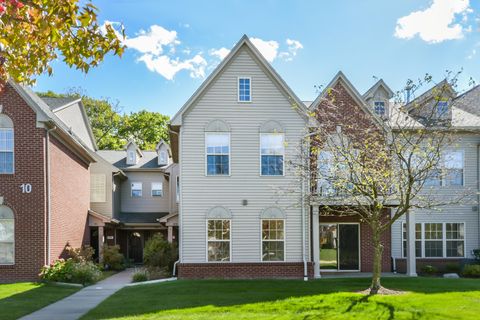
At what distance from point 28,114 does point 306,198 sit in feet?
37.7

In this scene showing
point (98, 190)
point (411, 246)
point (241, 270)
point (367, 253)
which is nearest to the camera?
point (241, 270)

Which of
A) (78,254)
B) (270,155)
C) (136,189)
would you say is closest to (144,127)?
(136,189)

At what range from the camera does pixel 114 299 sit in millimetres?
13555

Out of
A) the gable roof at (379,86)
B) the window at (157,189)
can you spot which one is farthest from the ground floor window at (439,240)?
the window at (157,189)

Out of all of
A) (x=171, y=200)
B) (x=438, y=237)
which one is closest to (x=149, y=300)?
(x=438, y=237)

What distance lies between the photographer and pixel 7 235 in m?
17.6

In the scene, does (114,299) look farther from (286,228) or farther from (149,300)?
(286,228)

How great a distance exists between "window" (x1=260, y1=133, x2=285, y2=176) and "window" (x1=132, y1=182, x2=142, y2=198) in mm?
14463

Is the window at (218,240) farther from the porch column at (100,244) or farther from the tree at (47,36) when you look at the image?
the tree at (47,36)

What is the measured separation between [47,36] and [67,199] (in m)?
16.4

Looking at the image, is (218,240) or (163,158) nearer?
(218,240)

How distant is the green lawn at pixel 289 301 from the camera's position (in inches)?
424

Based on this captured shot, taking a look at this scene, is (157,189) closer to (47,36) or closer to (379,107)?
(379,107)

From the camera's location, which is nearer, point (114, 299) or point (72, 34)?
point (72, 34)
